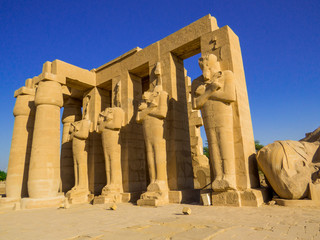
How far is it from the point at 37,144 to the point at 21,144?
214 centimetres

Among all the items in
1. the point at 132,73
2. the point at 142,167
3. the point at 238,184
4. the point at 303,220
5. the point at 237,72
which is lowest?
the point at 303,220

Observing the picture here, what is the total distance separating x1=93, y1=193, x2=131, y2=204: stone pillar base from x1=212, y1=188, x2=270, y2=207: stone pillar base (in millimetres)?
3526

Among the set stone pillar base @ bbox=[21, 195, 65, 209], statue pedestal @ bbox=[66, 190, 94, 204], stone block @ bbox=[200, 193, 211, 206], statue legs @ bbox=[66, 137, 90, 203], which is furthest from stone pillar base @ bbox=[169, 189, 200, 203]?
statue legs @ bbox=[66, 137, 90, 203]

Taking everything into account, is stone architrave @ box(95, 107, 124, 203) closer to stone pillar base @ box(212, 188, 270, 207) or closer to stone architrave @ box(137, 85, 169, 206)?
stone architrave @ box(137, 85, 169, 206)

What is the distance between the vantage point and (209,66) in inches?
267

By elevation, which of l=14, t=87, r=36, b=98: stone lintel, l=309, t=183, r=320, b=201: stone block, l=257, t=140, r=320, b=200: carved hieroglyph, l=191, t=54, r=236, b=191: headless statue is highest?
l=14, t=87, r=36, b=98: stone lintel

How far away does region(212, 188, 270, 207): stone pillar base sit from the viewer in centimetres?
561

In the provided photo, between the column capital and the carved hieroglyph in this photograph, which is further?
the column capital

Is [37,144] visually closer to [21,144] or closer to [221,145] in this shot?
[21,144]

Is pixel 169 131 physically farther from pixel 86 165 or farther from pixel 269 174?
pixel 86 165

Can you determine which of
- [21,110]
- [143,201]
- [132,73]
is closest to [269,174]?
[143,201]

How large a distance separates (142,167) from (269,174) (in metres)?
5.09

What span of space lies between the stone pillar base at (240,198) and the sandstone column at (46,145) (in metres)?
5.82

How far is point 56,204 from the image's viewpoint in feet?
26.9
